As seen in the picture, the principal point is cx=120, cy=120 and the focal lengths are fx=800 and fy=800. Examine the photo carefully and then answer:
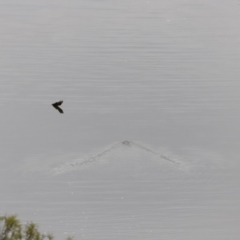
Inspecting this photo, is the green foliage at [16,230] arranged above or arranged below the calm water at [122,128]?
below

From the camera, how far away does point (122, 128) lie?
1364 centimetres

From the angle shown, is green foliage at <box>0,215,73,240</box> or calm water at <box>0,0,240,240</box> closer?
green foliage at <box>0,215,73,240</box>

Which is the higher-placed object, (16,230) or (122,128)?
(122,128)

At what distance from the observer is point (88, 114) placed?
14289 millimetres

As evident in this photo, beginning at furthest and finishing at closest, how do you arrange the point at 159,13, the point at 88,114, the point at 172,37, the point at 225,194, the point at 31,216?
the point at 159,13 < the point at 172,37 < the point at 88,114 < the point at 225,194 < the point at 31,216

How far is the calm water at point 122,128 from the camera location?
10.4 meters

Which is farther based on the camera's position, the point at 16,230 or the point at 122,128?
the point at 122,128

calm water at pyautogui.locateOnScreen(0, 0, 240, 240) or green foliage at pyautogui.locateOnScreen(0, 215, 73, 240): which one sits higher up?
calm water at pyautogui.locateOnScreen(0, 0, 240, 240)

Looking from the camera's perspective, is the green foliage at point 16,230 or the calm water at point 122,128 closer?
the green foliage at point 16,230

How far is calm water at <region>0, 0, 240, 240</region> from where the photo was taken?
10438 mm

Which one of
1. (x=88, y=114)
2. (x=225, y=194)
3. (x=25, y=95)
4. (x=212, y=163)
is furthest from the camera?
(x=25, y=95)

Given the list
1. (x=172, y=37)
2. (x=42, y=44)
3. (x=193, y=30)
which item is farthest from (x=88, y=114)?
(x=193, y=30)

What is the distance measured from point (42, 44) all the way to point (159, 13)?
7.26 m

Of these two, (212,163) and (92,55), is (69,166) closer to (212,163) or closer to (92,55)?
A: (212,163)
